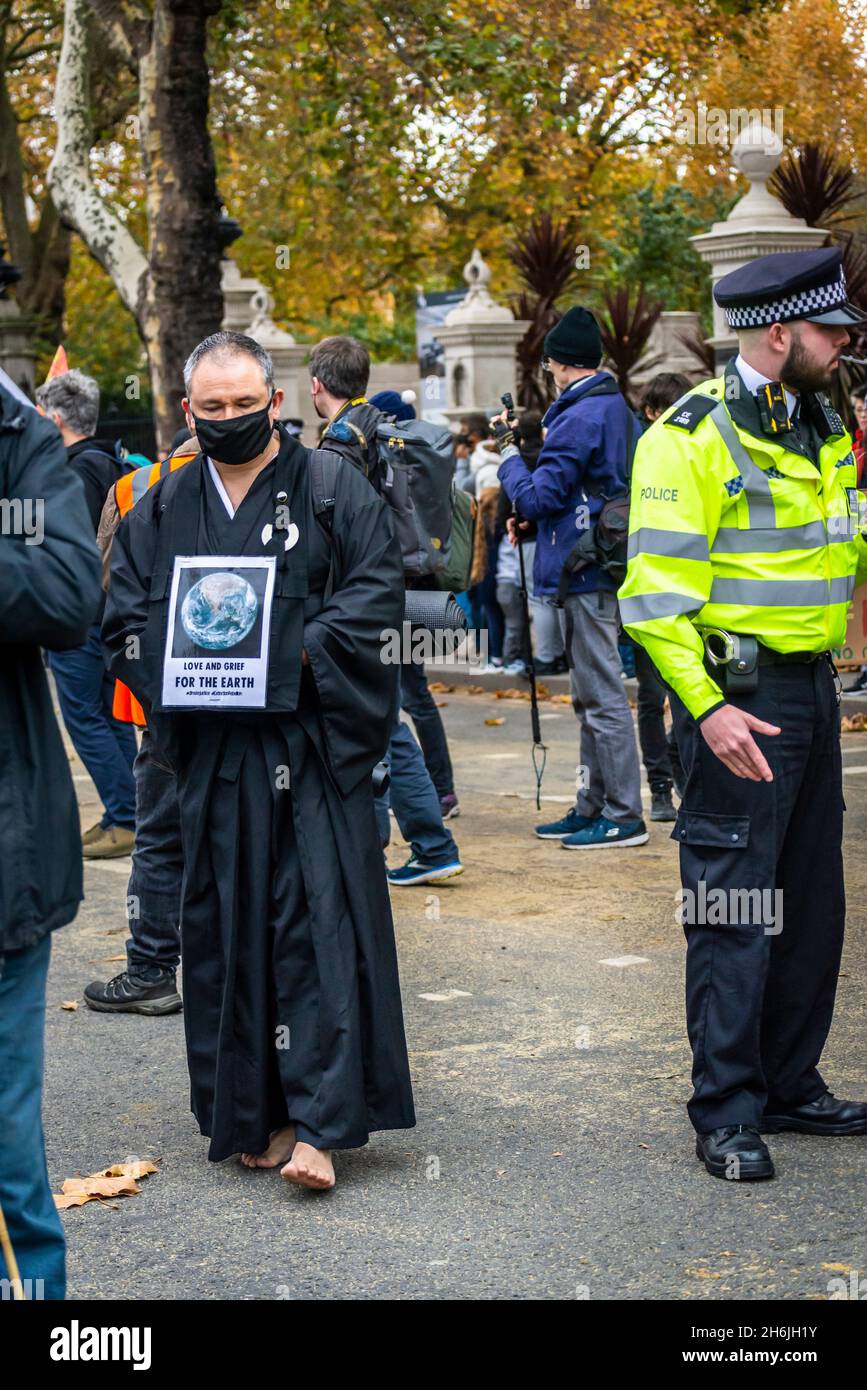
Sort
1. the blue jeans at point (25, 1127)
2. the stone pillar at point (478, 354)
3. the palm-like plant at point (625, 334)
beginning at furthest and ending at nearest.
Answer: the stone pillar at point (478, 354) → the palm-like plant at point (625, 334) → the blue jeans at point (25, 1127)

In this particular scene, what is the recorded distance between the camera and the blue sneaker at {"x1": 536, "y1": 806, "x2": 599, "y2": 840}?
835 cm

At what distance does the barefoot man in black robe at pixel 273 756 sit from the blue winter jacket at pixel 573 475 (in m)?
3.39

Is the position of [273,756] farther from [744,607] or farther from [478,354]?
[478,354]

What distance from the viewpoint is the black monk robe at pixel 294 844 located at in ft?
14.5

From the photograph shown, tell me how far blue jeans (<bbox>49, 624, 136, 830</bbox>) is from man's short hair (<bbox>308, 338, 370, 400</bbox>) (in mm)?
2044

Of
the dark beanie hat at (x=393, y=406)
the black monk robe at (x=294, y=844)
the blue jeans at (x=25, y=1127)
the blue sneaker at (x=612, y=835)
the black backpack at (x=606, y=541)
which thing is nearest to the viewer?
the blue jeans at (x=25, y=1127)

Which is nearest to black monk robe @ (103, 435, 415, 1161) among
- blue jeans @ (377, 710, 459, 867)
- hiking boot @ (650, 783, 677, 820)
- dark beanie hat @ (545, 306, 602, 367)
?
blue jeans @ (377, 710, 459, 867)

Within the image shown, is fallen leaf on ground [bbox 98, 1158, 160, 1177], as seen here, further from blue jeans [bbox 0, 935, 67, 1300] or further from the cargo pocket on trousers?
the cargo pocket on trousers

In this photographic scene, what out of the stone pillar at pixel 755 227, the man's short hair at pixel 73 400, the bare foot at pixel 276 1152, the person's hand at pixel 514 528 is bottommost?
the bare foot at pixel 276 1152

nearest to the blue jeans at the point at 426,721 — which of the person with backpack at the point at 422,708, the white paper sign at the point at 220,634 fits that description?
the person with backpack at the point at 422,708

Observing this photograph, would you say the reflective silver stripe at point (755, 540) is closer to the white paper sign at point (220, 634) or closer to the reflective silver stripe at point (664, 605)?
the reflective silver stripe at point (664, 605)

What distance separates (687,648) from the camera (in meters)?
4.24

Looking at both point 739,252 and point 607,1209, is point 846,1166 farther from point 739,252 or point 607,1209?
point 739,252
